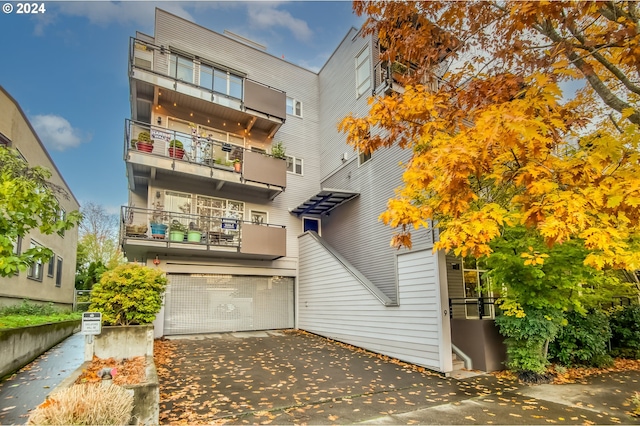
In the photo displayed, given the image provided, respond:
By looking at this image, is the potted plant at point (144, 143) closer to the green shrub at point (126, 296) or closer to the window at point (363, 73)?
the green shrub at point (126, 296)

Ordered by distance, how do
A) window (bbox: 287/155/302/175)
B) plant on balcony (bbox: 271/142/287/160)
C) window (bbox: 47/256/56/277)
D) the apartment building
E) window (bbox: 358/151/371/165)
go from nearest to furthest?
the apartment building < window (bbox: 358/151/371/165) < plant on balcony (bbox: 271/142/287/160) < window (bbox: 287/155/302/175) < window (bbox: 47/256/56/277)

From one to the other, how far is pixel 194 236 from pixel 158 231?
1.19 metres

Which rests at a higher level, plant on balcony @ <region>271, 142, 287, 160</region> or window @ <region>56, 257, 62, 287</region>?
plant on balcony @ <region>271, 142, 287, 160</region>

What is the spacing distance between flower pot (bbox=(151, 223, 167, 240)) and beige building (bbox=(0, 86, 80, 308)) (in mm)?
2595

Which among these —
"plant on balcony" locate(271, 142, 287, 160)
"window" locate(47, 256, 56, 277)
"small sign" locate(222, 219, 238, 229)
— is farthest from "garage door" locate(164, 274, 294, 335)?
"window" locate(47, 256, 56, 277)

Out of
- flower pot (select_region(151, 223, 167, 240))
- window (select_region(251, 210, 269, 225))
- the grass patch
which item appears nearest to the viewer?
the grass patch

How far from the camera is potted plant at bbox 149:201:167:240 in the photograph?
11953 millimetres

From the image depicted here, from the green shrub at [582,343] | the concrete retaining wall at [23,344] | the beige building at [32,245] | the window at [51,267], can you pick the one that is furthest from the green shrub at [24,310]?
the green shrub at [582,343]

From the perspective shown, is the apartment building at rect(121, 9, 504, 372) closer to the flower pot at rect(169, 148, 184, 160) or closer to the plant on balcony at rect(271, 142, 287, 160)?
the flower pot at rect(169, 148, 184, 160)

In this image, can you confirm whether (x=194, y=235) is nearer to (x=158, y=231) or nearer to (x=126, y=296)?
(x=158, y=231)

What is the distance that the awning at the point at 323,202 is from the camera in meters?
13.6

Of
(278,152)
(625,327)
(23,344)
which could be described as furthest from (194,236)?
(625,327)

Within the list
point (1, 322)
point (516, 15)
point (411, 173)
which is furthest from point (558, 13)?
point (1, 322)

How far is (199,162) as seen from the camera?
527 inches
